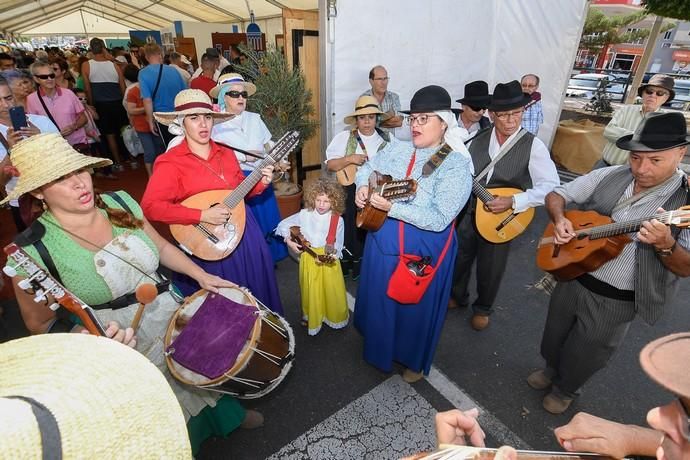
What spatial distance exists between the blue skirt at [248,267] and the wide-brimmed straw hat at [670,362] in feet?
8.58

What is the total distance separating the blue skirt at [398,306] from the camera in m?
2.53

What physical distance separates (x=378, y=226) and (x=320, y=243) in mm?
919

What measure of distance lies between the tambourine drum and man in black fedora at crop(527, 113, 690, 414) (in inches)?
80.0

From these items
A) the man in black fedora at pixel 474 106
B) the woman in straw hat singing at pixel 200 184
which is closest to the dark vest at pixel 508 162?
the man in black fedora at pixel 474 106

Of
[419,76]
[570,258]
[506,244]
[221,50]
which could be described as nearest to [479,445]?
[570,258]

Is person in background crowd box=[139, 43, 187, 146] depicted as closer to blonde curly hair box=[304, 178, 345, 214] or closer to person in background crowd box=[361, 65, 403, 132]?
person in background crowd box=[361, 65, 403, 132]

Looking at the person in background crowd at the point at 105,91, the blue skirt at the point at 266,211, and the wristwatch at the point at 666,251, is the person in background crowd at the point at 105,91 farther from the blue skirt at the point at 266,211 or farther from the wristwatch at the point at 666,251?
the wristwatch at the point at 666,251

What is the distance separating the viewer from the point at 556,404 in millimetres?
2770

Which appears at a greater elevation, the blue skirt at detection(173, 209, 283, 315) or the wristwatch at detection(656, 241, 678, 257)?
the wristwatch at detection(656, 241, 678, 257)

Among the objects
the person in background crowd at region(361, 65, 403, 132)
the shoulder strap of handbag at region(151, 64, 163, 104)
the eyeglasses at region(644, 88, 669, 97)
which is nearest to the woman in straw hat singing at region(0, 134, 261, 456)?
the person in background crowd at region(361, 65, 403, 132)

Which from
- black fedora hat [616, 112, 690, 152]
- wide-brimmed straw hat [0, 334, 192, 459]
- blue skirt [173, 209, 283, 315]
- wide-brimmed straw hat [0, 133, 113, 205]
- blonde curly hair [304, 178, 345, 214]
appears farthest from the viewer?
blonde curly hair [304, 178, 345, 214]

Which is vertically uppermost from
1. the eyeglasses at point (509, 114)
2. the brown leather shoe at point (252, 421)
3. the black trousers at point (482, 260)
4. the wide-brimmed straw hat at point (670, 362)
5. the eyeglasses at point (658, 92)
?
the eyeglasses at point (658, 92)

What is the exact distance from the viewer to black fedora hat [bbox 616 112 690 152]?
1.98 meters

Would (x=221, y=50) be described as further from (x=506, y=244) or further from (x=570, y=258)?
(x=570, y=258)
